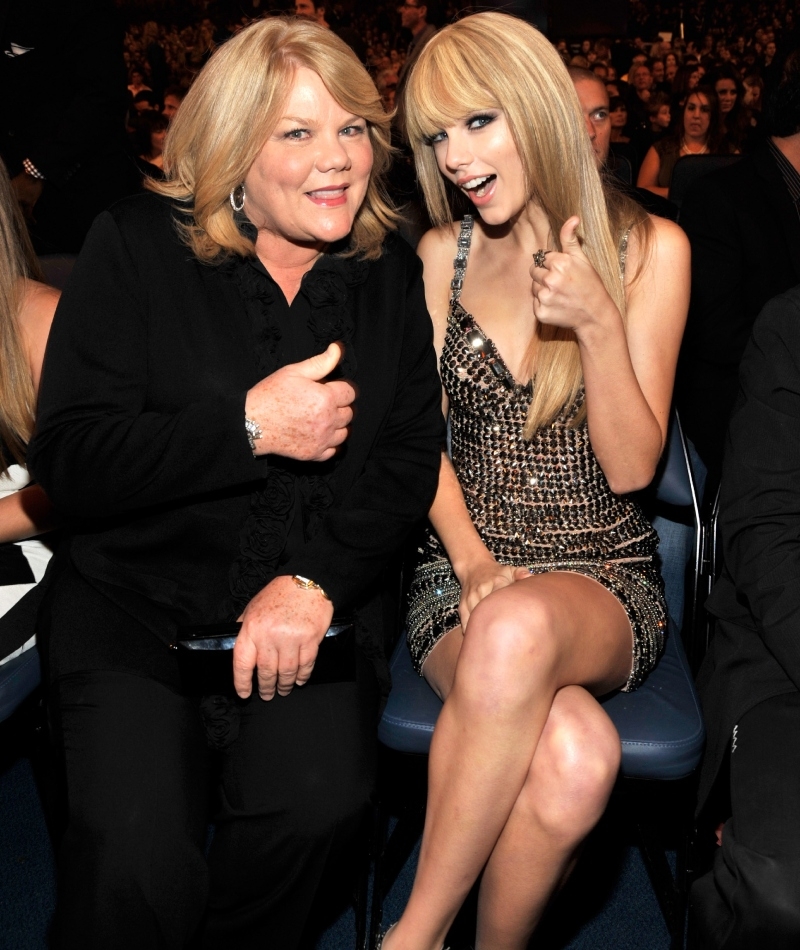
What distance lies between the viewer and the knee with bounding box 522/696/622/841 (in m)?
1.66

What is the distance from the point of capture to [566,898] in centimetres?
221

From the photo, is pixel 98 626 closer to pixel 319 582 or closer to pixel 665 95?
pixel 319 582

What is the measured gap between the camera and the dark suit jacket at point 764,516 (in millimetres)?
1732

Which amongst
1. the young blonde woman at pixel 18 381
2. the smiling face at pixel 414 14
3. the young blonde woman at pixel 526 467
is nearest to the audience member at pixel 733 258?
the young blonde woman at pixel 526 467

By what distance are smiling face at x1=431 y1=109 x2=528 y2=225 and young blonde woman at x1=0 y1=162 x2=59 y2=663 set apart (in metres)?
0.85

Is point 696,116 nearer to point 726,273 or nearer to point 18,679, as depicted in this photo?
point 726,273

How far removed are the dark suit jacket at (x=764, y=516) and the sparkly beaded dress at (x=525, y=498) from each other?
259 mm

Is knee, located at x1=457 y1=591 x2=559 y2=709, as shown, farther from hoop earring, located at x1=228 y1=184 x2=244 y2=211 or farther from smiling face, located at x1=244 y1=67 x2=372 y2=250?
hoop earring, located at x1=228 y1=184 x2=244 y2=211

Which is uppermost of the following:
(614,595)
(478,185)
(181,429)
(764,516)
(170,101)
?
(478,185)

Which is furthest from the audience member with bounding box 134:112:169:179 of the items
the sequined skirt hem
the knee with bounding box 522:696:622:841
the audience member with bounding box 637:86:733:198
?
the knee with bounding box 522:696:622:841

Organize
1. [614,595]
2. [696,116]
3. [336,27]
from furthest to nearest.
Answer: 1. [696,116]
2. [336,27]
3. [614,595]

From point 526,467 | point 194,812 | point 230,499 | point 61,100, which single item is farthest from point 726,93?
point 194,812

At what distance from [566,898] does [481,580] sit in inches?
31.1

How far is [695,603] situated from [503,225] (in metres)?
0.90
